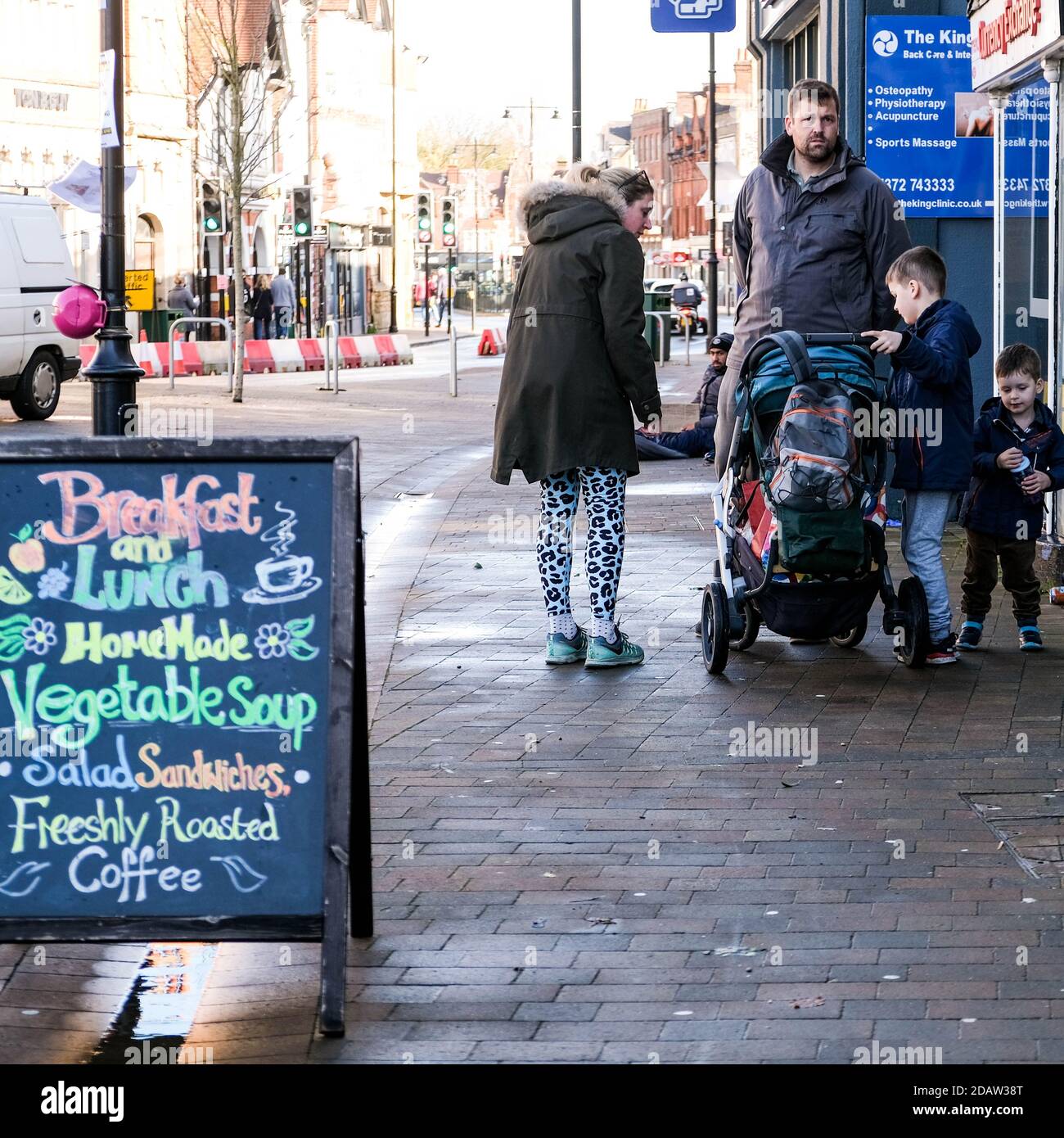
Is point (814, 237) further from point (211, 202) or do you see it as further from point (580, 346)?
point (211, 202)

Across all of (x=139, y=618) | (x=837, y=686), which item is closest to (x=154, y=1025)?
(x=139, y=618)

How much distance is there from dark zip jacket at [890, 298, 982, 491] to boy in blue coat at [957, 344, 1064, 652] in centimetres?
36

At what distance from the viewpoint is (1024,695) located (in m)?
7.28

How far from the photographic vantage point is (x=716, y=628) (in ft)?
24.9

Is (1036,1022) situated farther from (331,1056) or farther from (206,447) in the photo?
(206,447)

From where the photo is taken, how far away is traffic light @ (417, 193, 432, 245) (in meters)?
44.4

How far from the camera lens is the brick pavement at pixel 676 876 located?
13.3ft

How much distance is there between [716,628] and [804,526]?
678mm

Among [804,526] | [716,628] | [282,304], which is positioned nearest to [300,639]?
[804,526]

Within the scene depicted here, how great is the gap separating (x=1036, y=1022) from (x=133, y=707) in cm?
203

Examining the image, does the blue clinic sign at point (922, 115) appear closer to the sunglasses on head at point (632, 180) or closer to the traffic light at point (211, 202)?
the sunglasses on head at point (632, 180)

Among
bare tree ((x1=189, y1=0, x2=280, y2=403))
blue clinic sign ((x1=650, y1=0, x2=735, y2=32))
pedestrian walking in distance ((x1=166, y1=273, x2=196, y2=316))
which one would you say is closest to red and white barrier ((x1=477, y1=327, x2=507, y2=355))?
bare tree ((x1=189, y1=0, x2=280, y2=403))

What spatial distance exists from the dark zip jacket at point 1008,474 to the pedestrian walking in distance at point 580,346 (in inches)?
55.9

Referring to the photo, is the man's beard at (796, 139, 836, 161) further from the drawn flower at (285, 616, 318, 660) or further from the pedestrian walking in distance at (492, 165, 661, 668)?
the drawn flower at (285, 616, 318, 660)
